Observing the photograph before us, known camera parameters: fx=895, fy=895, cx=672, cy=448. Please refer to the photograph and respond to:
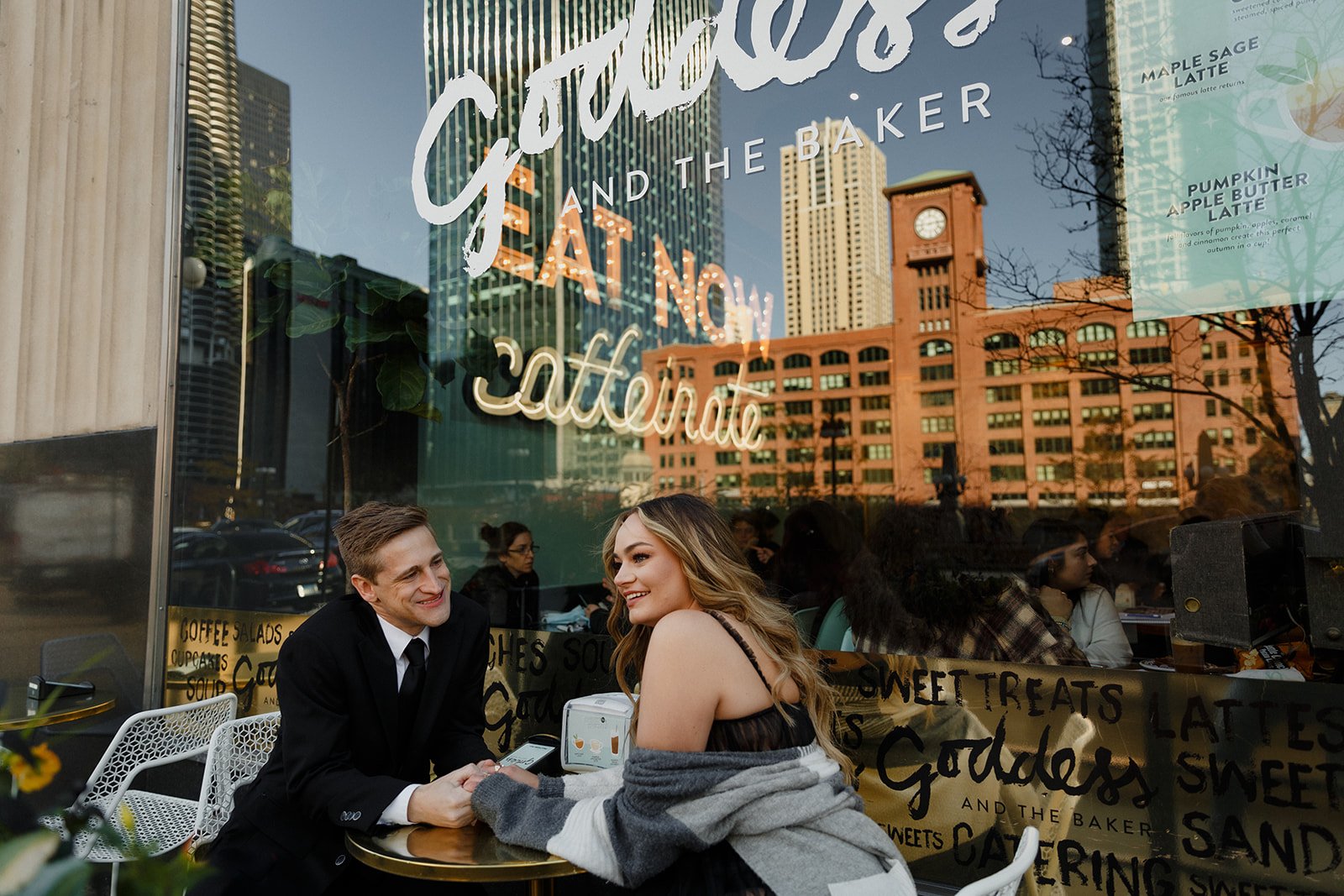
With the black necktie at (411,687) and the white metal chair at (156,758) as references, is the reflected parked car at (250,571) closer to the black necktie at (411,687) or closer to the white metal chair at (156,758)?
the white metal chair at (156,758)

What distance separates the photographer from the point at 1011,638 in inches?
115

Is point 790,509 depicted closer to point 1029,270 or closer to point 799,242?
point 799,242

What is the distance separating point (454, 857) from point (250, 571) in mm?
3417

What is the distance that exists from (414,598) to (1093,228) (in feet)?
13.1

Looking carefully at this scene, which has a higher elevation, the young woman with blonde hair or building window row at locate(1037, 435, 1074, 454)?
building window row at locate(1037, 435, 1074, 454)

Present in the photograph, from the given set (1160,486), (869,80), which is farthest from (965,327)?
(869,80)

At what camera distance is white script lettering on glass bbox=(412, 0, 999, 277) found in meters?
3.63

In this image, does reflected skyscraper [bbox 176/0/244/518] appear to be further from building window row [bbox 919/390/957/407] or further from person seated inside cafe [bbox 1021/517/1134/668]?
building window row [bbox 919/390/957/407]

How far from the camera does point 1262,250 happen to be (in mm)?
2682

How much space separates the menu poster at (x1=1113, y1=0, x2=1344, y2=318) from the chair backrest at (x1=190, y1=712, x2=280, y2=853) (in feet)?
11.0

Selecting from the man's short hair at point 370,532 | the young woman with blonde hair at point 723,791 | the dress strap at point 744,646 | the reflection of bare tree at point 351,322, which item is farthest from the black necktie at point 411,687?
A: the reflection of bare tree at point 351,322

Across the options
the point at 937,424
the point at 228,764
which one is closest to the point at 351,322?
the point at 228,764

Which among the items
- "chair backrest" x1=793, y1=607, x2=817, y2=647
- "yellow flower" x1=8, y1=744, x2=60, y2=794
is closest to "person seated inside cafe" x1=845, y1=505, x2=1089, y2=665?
"chair backrest" x1=793, y1=607, x2=817, y2=647

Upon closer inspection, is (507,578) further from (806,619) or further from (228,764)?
(228,764)
